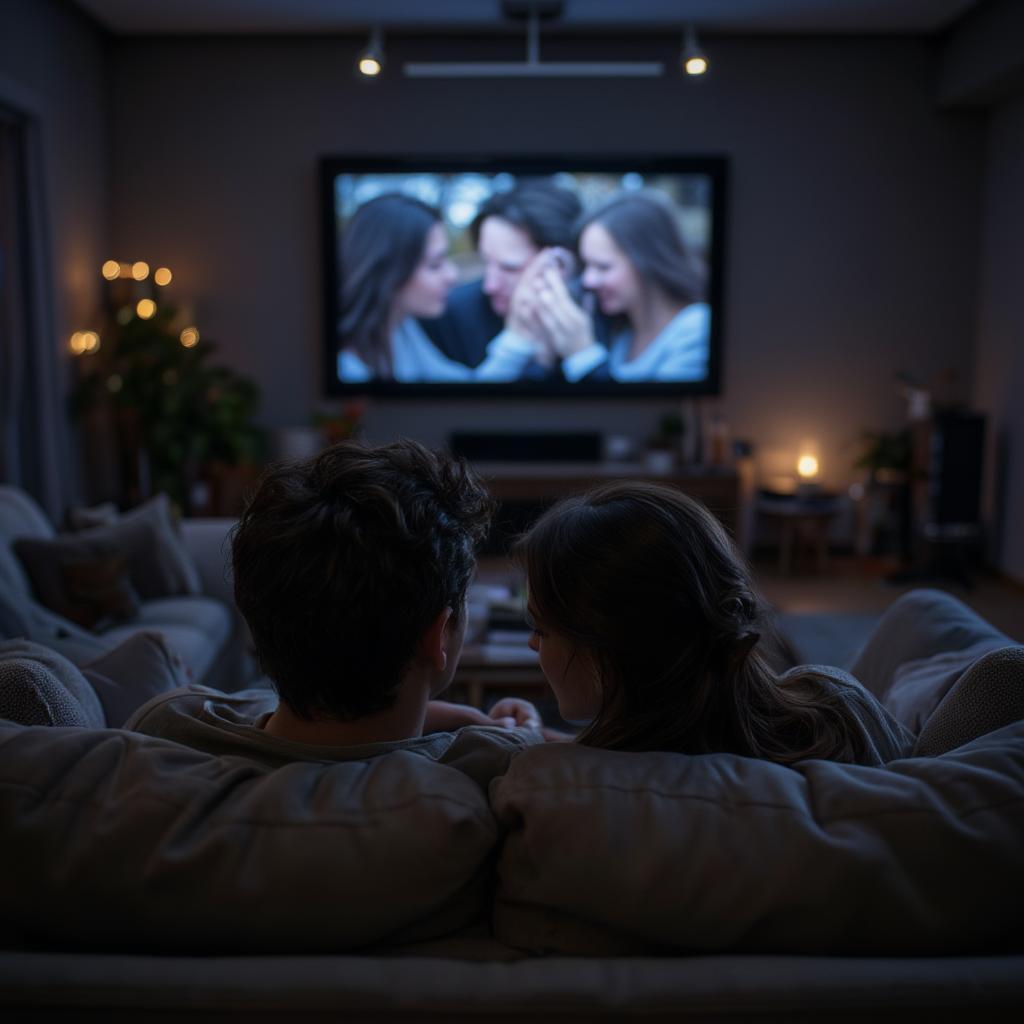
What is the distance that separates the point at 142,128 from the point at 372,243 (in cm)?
152

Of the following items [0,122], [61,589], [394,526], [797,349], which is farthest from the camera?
[797,349]

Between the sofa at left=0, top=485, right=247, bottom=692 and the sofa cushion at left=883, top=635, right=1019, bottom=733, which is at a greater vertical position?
the sofa cushion at left=883, top=635, right=1019, bottom=733

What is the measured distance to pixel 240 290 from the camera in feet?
20.0

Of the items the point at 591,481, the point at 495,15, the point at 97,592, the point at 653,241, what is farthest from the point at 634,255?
the point at 97,592

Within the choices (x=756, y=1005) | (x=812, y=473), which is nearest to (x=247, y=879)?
(x=756, y=1005)

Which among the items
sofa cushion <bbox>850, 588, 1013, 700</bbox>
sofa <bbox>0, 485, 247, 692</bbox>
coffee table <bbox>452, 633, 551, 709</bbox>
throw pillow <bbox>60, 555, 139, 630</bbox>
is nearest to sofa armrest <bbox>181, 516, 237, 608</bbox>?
sofa <bbox>0, 485, 247, 692</bbox>

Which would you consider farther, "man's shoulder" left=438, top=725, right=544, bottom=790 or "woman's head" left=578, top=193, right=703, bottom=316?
"woman's head" left=578, top=193, right=703, bottom=316

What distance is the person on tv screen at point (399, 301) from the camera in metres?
5.95

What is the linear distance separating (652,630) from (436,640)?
0.22 m

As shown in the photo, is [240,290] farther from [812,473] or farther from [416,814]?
[416,814]

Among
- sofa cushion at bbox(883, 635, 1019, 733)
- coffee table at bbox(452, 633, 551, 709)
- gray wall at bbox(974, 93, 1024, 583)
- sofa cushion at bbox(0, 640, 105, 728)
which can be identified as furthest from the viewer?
gray wall at bbox(974, 93, 1024, 583)

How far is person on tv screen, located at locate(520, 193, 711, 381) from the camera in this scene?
593 cm

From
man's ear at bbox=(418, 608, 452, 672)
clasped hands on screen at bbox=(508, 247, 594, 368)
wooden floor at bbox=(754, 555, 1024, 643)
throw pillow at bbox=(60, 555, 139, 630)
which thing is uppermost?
clasped hands on screen at bbox=(508, 247, 594, 368)

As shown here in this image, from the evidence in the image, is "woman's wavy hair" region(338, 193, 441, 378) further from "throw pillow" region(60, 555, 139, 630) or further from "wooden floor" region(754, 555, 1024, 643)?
"throw pillow" region(60, 555, 139, 630)
